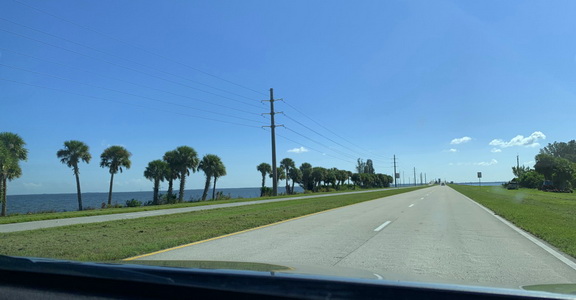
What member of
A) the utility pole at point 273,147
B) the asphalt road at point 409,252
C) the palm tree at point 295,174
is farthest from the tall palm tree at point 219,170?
the asphalt road at point 409,252

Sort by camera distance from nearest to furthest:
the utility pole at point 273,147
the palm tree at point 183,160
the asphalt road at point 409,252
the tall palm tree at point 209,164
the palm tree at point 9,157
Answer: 1. the asphalt road at point 409,252
2. the palm tree at point 9,157
3. the utility pole at point 273,147
4. the palm tree at point 183,160
5. the tall palm tree at point 209,164

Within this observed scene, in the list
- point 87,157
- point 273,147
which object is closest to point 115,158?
point 87,157

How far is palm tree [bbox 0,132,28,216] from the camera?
110 ft

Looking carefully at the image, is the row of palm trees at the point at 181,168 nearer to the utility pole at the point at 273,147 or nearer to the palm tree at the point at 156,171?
the palm tree at the point at 156,171

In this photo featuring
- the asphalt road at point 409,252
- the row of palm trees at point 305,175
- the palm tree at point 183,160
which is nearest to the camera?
the asphalt road at point 409,252

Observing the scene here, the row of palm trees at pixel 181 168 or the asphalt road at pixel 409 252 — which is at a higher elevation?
the row of palm trees at pixel 181 168

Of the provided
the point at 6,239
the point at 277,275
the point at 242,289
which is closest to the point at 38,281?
the point at 242,289

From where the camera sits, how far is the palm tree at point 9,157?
3344cm

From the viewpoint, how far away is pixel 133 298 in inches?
108

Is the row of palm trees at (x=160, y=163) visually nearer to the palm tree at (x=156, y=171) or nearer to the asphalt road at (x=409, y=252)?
the palm tree at (x=156, y=171)

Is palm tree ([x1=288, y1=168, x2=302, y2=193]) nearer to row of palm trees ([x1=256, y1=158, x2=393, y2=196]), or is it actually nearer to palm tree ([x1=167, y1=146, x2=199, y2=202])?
row of palm trees ([x1=256, y1=158, x2=393, y2=196])

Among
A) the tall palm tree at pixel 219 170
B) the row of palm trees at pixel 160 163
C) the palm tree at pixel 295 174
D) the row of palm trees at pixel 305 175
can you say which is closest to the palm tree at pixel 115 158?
the row of palm trees at pixel 160 163

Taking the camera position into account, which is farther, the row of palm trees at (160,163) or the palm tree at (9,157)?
the row of palm trees at (160,163)

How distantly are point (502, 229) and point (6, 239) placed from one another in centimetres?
1494
